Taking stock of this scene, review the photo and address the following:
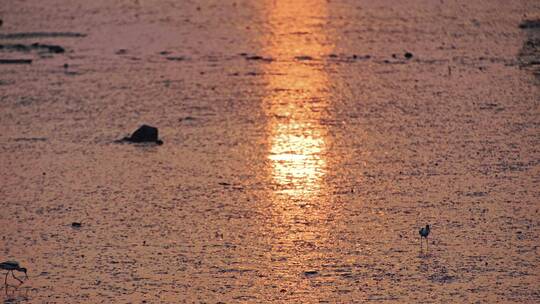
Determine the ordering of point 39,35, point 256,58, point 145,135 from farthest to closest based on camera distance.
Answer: point 39,35 → point 256,58 → point 145,135

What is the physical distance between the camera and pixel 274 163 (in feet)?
15.5

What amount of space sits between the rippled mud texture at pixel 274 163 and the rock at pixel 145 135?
0.06 metres

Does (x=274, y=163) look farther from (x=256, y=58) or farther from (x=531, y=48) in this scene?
(x=531, y=48)

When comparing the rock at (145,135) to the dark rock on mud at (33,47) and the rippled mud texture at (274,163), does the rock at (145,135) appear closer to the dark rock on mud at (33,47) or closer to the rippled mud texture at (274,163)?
the rippled mud texture at (274,163)

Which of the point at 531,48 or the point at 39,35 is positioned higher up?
the point at 531,48

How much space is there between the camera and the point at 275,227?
4023 millimetres

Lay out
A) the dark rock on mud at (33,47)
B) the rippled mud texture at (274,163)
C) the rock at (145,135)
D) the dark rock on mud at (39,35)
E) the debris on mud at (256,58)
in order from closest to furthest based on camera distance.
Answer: the rippled mud texture at (274,163)
the rock at (145,135)
the debris on mud at (256,58)
the dark rock on mud at (33,47)
the dark rock on mud at (39,35)

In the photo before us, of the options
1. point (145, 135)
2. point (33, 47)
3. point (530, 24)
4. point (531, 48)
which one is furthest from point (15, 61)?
point (530, 24)

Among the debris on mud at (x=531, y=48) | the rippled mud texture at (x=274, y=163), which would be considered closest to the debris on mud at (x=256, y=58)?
the rippled mud texture at (x=274, y=163)

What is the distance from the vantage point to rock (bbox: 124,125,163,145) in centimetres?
507

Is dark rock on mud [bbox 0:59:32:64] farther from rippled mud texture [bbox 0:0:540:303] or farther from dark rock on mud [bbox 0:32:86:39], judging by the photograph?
dark rock on mud [bbox 0:32:86:39]

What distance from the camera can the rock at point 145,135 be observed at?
16.6 feet

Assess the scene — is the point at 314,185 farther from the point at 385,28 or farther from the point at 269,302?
the point at 385,28

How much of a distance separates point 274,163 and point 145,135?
639 millimetres
